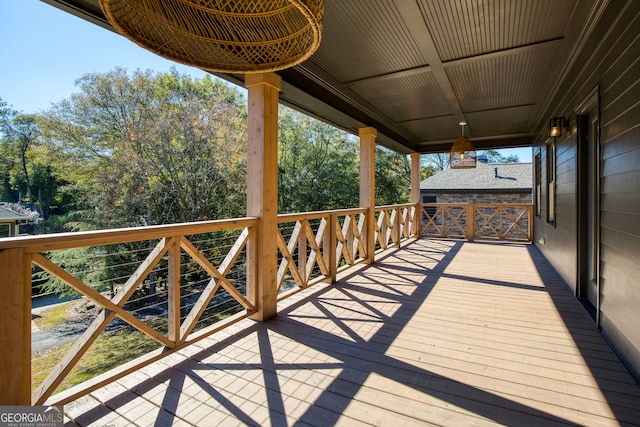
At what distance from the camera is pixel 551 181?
4.90 meters

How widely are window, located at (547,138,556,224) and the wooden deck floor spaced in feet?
6.08

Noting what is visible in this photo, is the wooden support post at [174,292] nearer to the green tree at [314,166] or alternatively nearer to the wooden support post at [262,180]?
the wooden support post at [262,180]

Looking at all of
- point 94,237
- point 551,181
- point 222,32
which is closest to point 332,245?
point 94,237

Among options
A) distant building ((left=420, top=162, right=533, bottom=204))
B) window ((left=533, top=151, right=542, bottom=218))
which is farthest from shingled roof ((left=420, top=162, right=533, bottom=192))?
window ((left=533, top=151, right=542, bottom=218))

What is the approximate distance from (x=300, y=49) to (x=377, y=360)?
194 centimetres

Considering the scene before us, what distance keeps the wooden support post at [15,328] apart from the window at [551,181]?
568 cm

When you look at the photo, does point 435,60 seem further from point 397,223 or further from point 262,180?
point 397,223

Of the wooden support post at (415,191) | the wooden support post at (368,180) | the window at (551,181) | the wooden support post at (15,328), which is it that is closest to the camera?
the wooden support post at (15,328)

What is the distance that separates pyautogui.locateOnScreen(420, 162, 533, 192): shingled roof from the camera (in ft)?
40.2

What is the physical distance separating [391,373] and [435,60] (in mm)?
2950

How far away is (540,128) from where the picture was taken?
5.99 m

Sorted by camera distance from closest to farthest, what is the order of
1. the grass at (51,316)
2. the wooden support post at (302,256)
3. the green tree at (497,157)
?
the wooden support post at (302,256), the grass at (51,316), the green tree at (497,157)

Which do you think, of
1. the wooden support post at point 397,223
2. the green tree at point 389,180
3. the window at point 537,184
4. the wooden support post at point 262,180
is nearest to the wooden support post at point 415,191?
the wooden support post at point 397,223

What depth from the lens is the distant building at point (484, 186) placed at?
1220 centimetres
